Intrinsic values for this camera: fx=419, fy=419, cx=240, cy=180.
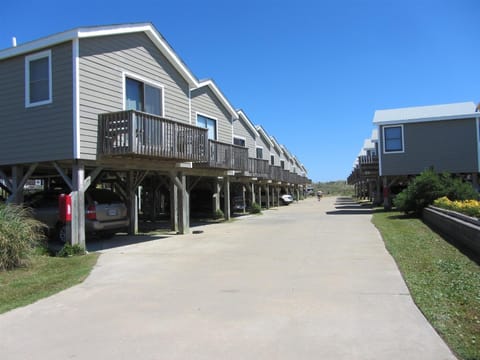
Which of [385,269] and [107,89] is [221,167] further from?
[385,269]

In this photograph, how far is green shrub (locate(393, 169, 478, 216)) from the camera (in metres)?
18.2

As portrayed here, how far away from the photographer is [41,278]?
7.92m

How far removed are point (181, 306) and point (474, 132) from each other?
2239cm

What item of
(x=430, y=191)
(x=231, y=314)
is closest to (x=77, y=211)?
(x=231, y=314)

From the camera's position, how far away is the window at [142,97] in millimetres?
13156

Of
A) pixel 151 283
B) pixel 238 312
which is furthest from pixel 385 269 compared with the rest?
pixel 151 283

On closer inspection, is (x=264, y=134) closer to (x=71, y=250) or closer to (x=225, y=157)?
(x=225, y=157)

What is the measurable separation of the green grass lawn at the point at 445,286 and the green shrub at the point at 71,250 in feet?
25.0

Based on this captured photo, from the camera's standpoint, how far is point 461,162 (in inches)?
911

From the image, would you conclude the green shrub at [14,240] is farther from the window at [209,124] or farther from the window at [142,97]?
the window at [209,124]

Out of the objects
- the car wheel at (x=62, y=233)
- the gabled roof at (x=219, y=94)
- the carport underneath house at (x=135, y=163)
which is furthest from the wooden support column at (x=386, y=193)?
the car wheel at (x=62, y=233)

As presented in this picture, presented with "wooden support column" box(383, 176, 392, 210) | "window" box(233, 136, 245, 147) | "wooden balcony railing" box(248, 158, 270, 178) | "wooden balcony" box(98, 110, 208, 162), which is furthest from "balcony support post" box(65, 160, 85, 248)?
"wooden support column" box(383, 176, 392, 210)

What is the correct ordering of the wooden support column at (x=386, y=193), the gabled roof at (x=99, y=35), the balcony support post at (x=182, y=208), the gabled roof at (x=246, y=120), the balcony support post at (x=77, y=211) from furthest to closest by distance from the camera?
the gabled roof at (x=246, y=120) → the wooden support column at (x=386, y=193) → the balcony support post at (x=182, y=208) → the gabled roof at (x=99, y=35) → the balcony support post at (x=77, y=211)

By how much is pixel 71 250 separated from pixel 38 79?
5.01 meters
